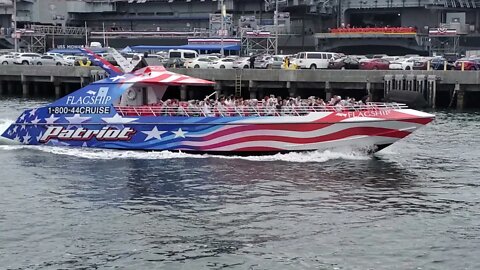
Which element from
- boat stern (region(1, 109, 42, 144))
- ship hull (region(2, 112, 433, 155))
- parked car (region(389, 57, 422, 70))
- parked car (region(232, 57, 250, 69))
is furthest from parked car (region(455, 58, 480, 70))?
boat stern (region(1, 109, 42, 144))

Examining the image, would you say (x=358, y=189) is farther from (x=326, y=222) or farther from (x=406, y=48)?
(x=406, y=48)

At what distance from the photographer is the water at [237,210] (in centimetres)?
1886

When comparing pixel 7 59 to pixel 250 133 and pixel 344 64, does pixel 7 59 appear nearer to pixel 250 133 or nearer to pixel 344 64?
pixel 344 64

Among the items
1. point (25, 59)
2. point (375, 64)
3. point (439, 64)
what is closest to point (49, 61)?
point (25, 59)

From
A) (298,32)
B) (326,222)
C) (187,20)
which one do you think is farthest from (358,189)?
(187,20)

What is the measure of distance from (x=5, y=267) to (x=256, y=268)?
595 cm

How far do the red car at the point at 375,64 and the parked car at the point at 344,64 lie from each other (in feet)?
2.21

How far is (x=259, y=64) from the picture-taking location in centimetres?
7050

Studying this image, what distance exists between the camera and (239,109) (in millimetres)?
32094

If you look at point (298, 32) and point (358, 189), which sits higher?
point (298, 32)

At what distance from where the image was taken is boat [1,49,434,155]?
3111 cm

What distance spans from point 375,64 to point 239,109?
3541 cm

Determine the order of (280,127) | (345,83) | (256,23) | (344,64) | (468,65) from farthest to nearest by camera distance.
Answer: (256,23)
(344,64)
(468,65)
(345,83)
(280,127)

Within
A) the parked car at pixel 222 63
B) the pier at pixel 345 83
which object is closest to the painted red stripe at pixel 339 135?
the pier at pixel 345 83
